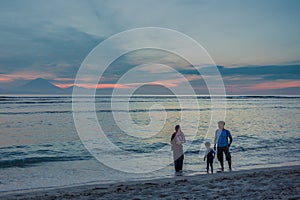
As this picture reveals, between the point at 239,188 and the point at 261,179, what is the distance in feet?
5.20

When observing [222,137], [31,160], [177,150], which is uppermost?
[222,137]

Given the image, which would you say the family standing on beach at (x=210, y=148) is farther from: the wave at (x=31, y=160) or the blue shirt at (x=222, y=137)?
the wave at (x=31, y=160)

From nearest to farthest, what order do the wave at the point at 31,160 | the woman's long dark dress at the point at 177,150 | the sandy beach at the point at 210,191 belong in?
the sandy beach at the point at 210,191 → the woman's long dark dress at the point at 177,150 → the wave at the point at 31,160

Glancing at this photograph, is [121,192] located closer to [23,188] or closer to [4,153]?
[23,188]

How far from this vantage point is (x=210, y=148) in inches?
466

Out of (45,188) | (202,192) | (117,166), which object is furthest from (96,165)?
(202,192)

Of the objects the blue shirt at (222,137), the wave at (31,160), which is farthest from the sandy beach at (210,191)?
the wave at (31,160)

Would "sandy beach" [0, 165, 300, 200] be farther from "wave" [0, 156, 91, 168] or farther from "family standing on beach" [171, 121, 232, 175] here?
"wave" [0, 156, 91, 168]

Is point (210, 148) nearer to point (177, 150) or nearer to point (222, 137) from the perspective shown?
point (222, 137)

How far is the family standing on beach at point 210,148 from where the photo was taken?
37.4 ft

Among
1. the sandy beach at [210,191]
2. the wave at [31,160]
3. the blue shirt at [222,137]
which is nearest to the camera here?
the sandy beach at [210,191]

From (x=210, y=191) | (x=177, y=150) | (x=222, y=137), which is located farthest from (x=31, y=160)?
(x=210, y=191)

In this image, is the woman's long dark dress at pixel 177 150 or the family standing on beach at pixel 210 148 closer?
the family standing on beach at pixel 210 148

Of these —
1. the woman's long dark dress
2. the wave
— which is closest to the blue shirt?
the woman's long dark dress
